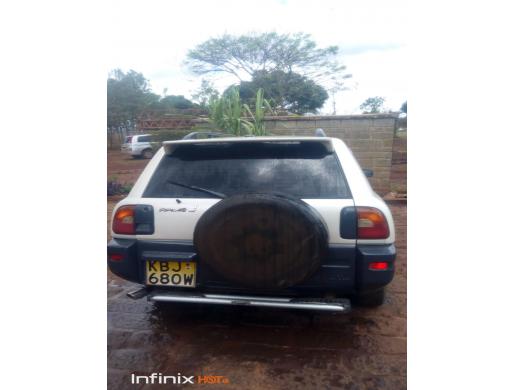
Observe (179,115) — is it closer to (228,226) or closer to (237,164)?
(237,164)

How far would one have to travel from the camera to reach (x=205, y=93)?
3992 millimetres

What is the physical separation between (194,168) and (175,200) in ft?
0.76

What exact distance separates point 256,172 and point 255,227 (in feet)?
1.38

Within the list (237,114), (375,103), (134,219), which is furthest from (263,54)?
(237,114)

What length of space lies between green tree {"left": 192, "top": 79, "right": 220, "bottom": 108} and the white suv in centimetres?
162

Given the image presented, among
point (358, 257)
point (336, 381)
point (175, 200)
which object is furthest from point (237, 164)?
point (336, 381)

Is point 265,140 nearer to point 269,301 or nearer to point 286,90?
point 269,301

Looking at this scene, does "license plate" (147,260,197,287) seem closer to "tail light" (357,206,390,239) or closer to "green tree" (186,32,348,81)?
"tail light" (357,206,390,239)

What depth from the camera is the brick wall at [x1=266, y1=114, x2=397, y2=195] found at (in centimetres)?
380

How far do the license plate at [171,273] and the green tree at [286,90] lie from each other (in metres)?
2.56

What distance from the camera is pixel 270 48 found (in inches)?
122

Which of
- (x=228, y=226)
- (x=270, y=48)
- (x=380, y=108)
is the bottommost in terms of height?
(x=228, y=226)

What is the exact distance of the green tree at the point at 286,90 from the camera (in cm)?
425

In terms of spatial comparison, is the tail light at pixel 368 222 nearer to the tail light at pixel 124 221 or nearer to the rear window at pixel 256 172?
the rear window at pixel 256 172
